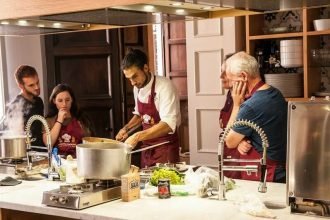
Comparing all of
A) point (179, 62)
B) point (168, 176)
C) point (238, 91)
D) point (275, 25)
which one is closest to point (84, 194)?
point (168, 176)

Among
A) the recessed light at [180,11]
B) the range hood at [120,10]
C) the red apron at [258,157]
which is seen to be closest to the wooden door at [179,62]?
the red apron at [258,157]

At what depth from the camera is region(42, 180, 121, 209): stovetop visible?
2.48 metres

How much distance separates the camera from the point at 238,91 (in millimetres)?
3533

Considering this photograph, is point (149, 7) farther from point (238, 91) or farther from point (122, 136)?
point (122, 136)

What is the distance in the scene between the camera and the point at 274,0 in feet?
7.79

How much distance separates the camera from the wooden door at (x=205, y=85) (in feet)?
16.3

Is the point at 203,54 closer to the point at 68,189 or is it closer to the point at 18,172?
the point at 18,172

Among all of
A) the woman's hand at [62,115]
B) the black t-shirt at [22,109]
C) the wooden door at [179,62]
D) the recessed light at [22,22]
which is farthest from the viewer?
the wooden door at [179,62]

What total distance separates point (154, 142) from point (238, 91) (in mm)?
934

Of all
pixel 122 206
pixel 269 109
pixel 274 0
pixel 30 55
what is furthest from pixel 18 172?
pixel 30 55

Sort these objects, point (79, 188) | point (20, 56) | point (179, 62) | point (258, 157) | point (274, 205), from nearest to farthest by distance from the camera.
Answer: point (274, 205) < point (79, 188) < point (258, 157) < point (20, 56) < point (179, 62)

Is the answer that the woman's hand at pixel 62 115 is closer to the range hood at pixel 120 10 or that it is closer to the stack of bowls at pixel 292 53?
the range hood at pixel 120 10

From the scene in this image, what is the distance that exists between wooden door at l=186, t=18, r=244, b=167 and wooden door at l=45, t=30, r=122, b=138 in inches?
28.9

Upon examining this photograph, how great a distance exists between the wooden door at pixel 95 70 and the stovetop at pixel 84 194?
250 centimetres
